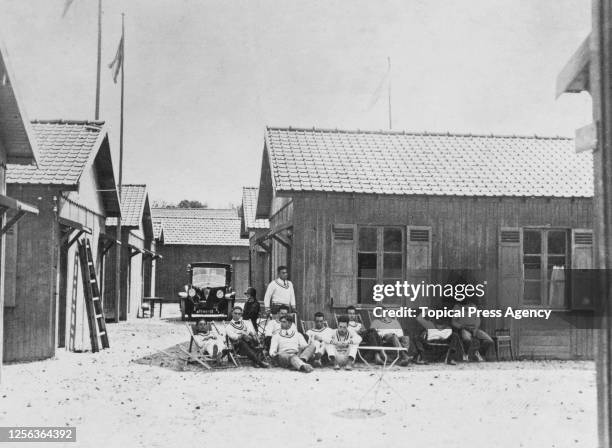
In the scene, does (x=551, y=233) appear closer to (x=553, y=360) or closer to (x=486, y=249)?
(x=486, y=249)

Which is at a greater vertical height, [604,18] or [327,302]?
[604,18]

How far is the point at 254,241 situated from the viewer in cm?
2456

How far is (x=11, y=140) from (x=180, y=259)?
2734 centimetres

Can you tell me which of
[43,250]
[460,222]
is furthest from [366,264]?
[43,250]

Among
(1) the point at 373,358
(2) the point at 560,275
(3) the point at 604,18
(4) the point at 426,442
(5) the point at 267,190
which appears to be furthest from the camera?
(5) the point at 267,190

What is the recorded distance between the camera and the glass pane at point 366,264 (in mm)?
13359

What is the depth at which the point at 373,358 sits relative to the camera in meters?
12.6

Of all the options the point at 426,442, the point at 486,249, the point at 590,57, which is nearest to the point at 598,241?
the point at 590,57

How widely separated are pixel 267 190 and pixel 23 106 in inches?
450

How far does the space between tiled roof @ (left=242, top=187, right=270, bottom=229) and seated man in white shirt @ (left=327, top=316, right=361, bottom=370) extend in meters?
15.2

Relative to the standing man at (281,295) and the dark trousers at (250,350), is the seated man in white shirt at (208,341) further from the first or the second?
the standing man at (281,295)

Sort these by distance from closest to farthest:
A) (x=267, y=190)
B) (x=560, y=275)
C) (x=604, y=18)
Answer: (x=604, y=18) → (x=560, y=275) → (x=267, y=190)

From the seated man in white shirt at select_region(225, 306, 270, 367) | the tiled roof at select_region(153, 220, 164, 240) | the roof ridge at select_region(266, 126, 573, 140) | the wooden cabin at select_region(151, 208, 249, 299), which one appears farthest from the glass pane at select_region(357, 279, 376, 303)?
the wooden cabin at select_region(151, 208, 249, 299)

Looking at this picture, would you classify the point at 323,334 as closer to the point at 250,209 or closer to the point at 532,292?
the point at 532,292
